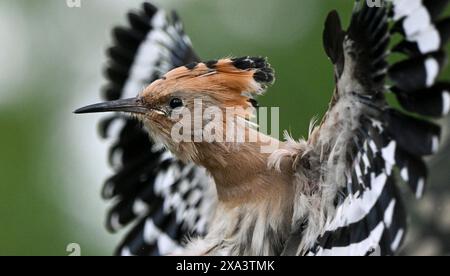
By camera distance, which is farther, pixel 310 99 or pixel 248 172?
pixel 310 99

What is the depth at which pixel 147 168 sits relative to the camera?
101 inches

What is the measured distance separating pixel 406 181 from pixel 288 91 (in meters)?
1.16

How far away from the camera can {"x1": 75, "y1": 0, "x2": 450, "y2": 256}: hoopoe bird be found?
178cm

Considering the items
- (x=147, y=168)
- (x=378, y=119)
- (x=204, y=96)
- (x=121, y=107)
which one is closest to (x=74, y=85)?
(x=147, y=168)

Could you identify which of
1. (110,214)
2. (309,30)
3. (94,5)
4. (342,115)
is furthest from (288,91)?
(94,5)

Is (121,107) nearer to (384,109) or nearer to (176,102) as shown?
(176,102)

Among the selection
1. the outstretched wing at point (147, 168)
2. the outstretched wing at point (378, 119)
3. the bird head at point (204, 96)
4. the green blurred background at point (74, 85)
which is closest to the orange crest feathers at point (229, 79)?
the bird head at point (204, 96)

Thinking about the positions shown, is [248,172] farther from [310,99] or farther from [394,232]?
[310,99]

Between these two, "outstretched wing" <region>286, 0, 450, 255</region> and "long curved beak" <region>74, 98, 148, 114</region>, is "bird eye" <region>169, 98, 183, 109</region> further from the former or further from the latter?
"outstretched wing" <region>286, 0, 450, 255</region>

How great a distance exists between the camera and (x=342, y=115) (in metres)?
1.86

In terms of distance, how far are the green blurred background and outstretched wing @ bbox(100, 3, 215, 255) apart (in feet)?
1.24

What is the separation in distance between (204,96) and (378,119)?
1.47 ft

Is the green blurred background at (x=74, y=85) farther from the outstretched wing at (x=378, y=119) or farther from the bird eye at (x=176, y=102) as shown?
the outstretched wing at (x=378, y=119)

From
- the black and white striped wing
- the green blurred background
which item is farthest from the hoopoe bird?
the green blurred background
